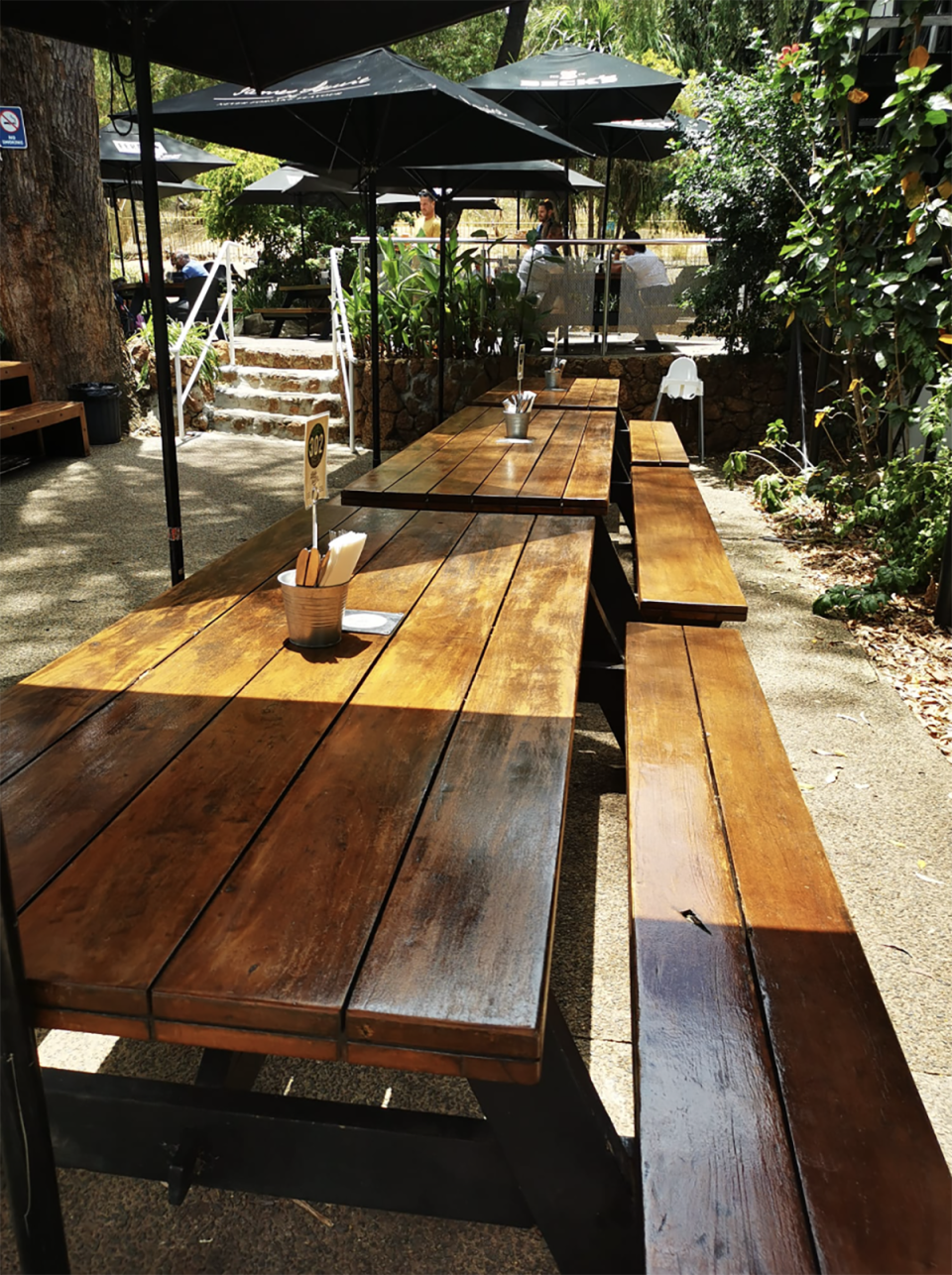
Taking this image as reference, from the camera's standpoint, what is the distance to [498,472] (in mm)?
3539

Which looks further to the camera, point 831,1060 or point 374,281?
point 374,281

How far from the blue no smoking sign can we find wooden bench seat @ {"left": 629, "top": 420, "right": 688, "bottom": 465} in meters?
4.86

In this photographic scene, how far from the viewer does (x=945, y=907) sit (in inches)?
94.0

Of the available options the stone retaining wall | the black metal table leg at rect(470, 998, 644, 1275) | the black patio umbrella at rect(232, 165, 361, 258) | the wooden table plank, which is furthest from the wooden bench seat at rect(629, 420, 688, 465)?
the black patio umbrella at rect(232, 165, 361, 258)

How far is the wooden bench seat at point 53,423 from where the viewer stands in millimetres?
6732

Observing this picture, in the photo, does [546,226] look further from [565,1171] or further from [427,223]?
[565,1171]

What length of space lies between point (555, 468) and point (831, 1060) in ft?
8.75

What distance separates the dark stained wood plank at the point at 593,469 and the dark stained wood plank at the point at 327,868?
1271 millimetres

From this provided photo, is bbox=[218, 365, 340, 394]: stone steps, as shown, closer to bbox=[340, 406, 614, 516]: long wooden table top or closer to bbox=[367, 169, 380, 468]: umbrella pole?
bbox=[367, 169, 380, 468]: umbrella pole

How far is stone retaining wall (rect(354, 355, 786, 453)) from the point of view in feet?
27.0

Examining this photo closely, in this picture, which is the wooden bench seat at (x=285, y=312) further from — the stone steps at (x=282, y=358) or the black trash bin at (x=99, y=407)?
the black trash bin at (x=99, y=407)

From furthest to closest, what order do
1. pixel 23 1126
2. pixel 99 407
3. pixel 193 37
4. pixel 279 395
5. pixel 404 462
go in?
pixel 279 395 → pixel 99 407 → pixel 404 462 → pixel 193 37 → pixel 23 1126

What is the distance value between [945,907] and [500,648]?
1342 mm

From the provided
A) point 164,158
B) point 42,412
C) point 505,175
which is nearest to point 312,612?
point 42,412
